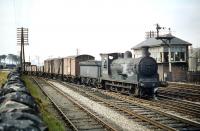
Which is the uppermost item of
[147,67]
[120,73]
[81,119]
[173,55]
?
[173,55]

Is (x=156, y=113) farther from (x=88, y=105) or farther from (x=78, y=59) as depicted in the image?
(x=78, y=59)

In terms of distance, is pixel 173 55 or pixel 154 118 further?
pixel 173 55

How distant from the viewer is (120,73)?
2330cm

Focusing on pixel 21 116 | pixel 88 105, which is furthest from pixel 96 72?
pixel 21 116

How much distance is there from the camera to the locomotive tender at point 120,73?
2091 centimetres

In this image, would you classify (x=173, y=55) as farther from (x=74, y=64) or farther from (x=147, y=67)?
(x=147, y=67)

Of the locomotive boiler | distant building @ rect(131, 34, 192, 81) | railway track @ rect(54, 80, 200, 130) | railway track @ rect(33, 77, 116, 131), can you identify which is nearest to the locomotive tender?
the locomotive boiler

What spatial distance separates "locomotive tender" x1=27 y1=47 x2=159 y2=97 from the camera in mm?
20906

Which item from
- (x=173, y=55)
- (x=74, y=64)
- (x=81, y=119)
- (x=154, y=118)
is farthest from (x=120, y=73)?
(x=173, y=55)

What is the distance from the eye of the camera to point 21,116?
5.82m

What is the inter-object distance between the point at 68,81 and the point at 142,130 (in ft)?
97.1

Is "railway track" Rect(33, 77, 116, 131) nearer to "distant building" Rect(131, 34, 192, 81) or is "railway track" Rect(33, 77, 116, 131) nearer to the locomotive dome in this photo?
the locomotive dome

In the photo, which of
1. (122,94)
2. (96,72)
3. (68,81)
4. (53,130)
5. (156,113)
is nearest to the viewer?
(53,130)

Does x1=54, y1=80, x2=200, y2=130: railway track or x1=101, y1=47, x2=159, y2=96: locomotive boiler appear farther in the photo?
x1=101, y1=47, x2=159, y2=96: locomotive boiler
